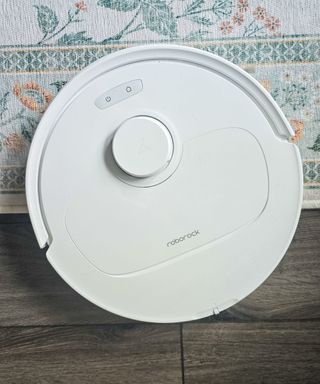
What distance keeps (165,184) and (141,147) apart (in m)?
0.05

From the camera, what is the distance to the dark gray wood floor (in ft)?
2.52

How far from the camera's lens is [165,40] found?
2.48ft

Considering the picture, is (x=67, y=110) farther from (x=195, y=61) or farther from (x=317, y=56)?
A: (x=317, y=56)

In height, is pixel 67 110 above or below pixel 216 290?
above

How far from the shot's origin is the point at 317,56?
2.48 feet

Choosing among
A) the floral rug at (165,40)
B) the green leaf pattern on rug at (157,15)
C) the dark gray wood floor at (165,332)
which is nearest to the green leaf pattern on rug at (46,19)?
the floral rug at (165,40)

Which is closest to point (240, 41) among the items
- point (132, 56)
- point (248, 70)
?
point (248, 70)

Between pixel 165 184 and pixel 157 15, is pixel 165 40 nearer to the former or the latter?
pixel 157 15

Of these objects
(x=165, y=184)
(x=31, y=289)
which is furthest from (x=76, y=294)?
(x=165, y=184)

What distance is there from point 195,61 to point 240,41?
13cm

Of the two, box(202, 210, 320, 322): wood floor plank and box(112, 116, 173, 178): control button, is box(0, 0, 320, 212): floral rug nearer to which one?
box(202, 210, 320, 322): wood floor plank

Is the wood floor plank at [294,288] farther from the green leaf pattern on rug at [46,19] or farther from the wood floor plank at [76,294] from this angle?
the green leaf pattern on rug at [46,19]

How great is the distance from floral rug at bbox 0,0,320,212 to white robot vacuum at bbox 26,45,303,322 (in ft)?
0.36

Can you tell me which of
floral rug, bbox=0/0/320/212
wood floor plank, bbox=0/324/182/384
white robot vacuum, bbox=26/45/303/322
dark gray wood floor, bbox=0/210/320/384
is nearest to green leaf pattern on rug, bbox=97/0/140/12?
floral rug, bbox=0/0/320/212
